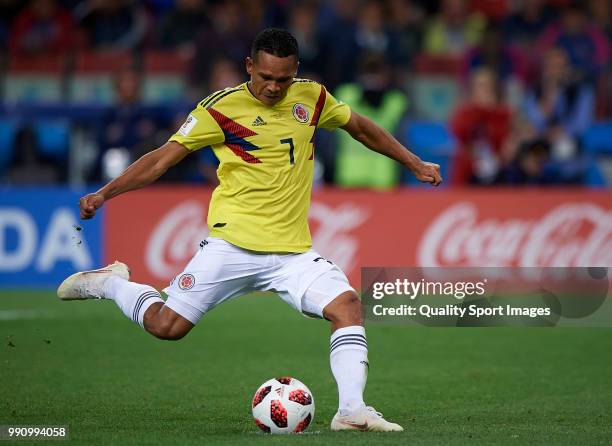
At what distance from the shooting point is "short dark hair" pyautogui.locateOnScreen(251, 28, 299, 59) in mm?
7461

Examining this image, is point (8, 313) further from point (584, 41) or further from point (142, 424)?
→ point (584, 41)

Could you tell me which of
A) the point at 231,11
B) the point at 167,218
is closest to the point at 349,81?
the point at 231,11

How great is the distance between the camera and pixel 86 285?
27.4 feet

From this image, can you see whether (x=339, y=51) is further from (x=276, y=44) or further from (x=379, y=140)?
(x=276, y=44)

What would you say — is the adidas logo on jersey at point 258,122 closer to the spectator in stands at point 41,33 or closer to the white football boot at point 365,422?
the white football boot at point 365,422

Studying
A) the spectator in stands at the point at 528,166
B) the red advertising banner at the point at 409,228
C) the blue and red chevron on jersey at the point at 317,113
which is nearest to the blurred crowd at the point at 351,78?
the spectator in stands at the point at 528,166

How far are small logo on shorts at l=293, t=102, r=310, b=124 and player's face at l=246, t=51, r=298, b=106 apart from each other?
163mm

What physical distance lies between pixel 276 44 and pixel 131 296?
6.12ft

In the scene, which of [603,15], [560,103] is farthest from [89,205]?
[603,15]

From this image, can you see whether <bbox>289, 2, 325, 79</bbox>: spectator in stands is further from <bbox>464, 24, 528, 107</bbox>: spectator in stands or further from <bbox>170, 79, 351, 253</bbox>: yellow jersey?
<bbox>170, 79, 351, 253</bbox>: yellow jersey

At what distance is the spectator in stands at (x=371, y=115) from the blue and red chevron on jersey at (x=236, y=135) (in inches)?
360

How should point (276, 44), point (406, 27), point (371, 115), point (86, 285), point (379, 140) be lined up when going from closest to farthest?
point (276, 44) → point (379, 140) → point (86, 285) → point (371, 115) → point (406, 27)

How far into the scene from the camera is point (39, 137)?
17453 mm

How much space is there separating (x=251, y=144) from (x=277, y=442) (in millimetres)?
1867
